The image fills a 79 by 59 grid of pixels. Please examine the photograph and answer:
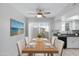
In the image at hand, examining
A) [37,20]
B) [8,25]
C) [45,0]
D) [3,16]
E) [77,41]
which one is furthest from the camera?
[37,20]

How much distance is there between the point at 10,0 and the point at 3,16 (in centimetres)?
280

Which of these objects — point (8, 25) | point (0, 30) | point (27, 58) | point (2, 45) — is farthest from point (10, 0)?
point (8, 25)

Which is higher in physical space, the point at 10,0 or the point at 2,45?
the point at 10,0

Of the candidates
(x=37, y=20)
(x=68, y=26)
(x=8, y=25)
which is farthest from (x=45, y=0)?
(x=37, y=20)

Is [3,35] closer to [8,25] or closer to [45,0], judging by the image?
[8,25]

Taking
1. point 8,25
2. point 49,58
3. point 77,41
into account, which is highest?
point 8,25

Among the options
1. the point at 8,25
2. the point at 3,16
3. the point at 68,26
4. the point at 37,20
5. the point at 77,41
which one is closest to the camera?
the point at 3,16

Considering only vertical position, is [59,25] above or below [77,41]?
above

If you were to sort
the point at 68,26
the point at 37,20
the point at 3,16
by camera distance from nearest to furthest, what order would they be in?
the point at 3,16 < the point at 68,26 < the point at 37,20

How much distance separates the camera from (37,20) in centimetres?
895

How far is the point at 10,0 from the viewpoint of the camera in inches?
29.6

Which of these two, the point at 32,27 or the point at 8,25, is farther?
the point at 32,27

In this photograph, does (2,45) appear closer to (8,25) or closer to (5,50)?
(5,50)

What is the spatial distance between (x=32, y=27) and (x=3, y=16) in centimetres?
563
